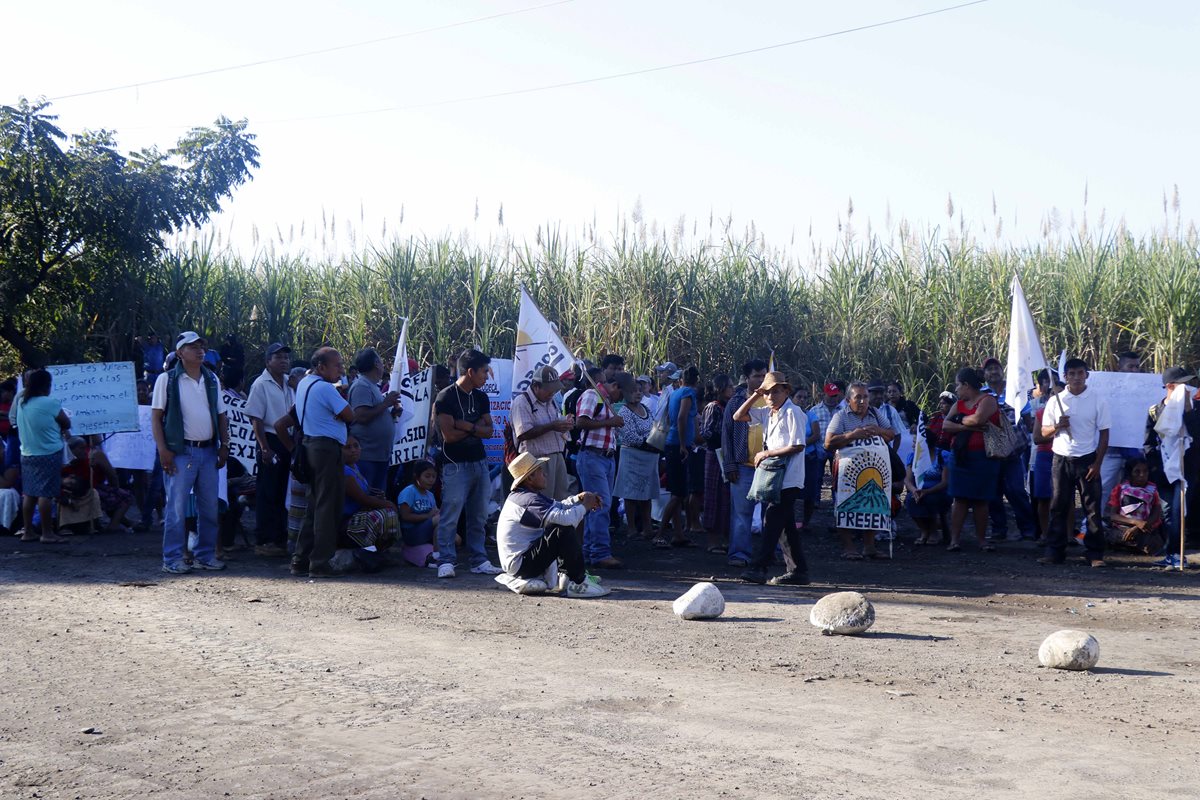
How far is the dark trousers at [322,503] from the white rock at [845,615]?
4296 millimetres

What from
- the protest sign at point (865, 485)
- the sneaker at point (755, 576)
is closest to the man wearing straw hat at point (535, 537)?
the sneaker at point (755, 576)

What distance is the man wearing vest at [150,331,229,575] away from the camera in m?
10.4

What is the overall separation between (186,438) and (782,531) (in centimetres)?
504

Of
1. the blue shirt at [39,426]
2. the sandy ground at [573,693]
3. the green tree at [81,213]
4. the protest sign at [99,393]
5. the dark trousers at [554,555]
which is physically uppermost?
the green tree at [81,213]

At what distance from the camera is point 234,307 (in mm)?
20891

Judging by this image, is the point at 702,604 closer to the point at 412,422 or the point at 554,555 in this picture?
the point at 554,555

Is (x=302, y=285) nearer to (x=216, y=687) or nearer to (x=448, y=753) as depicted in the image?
(x=216, y=687)

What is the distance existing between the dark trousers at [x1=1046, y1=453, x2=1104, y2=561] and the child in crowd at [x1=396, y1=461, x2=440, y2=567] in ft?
18.9

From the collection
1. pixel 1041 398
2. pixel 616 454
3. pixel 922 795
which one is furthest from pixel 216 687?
pixel 1041 398

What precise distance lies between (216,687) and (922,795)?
3.75 metres

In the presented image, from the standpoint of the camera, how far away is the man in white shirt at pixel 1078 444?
11.6m

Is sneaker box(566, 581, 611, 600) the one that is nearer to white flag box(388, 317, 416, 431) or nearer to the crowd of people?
the crowd of people

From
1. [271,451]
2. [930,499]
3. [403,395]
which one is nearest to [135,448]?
[271,451]

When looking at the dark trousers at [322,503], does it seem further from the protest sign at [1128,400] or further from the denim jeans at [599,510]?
the protest sign at [1128,400]
